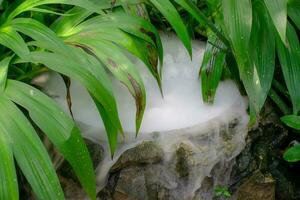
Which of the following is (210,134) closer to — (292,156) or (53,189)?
(292,156)

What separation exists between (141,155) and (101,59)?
0.40 m

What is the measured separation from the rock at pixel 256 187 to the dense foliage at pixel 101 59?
22cm

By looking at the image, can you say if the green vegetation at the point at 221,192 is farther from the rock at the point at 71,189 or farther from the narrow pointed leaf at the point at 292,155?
the rock at the point at 71,189

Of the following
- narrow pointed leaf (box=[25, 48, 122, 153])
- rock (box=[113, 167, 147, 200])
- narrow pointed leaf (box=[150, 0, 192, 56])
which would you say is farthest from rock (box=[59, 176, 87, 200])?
narrow pointed leaf (box=[150, 0, 192, 56])

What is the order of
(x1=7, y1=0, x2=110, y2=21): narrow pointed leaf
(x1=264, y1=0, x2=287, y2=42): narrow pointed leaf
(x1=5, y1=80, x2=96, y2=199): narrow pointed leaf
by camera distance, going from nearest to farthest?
(x1=5, y1=80, x2=96, y2=199): narrow pointed leaf → (x1=264, y1=0, x2=287, y2=42): narrow pointed leaf → (x1=7, y1=0, x2=110, y2=21): narrow pointed leaf

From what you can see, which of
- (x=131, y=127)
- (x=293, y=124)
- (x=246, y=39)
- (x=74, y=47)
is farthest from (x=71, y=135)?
(x=293, y=124)

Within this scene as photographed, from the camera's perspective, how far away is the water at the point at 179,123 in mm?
1857

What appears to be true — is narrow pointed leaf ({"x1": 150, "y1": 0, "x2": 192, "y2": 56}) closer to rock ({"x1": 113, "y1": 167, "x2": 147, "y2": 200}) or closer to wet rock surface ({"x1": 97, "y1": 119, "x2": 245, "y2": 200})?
wet rock surface ({"x1": 97, "y1": 119, "x2": 245, "y2": 200})

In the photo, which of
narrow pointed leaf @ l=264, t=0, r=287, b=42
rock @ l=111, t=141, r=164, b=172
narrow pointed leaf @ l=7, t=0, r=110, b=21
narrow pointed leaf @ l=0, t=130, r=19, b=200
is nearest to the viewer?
narrow pointed leaf @ l=0, t=130, r=19, b=200

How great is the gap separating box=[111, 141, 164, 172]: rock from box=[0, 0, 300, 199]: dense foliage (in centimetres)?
22

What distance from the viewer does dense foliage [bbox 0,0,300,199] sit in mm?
1347

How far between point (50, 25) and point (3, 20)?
0.57 feet

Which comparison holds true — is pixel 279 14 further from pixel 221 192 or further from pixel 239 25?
pixel 221 192

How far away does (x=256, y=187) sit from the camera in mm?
1989
